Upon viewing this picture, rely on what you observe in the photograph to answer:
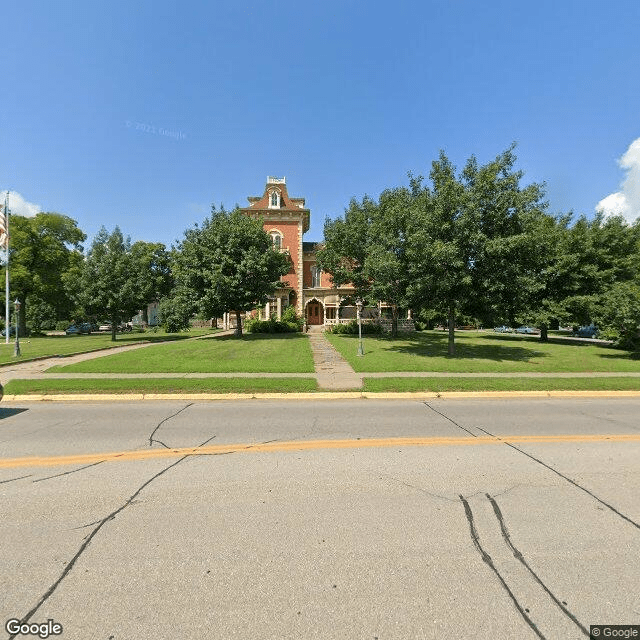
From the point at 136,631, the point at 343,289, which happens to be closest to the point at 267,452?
the point at 136,631

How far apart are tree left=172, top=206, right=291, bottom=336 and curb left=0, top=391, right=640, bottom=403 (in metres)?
13.7

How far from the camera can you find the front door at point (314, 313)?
127 ft

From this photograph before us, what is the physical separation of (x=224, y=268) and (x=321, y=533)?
71.6 feet

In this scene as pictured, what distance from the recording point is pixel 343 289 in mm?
38062

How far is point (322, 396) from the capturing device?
940cm

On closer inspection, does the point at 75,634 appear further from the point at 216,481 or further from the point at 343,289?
the point at 343,289

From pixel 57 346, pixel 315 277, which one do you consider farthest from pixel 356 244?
pixel 57 346

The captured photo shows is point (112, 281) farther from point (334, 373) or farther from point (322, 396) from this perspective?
point (322, 396)

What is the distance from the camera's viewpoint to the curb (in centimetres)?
915

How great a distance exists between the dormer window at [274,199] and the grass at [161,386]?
30870 mm

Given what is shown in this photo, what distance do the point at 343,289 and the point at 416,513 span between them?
34.9m

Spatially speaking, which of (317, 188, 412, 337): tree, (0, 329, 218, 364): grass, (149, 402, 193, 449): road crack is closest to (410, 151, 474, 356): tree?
(317, 188, 412, 337): tree

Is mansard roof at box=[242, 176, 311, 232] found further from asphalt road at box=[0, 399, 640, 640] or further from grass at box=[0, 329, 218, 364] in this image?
asphalt road at box=[0, 399, 640, 640]

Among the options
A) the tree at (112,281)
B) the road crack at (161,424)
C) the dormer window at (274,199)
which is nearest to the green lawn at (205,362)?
the road crack at (161,424)
